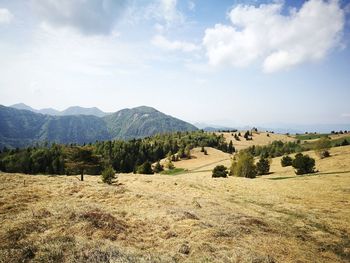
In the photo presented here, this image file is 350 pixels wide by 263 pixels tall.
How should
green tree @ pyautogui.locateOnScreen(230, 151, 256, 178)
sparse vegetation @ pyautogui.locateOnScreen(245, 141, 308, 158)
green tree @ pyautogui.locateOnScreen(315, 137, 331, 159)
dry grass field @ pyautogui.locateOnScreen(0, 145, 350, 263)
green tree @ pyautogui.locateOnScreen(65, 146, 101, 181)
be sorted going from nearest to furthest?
dry grass field @ pyautogui.locateOnScreen(0, 145, 350, 263), green tree @ pyautogui.locateOnScreen(65, 146, 101, 181), green tree @ pyautogui.locateOnScreen(230, 151, 256, 178), green tree @ pyautogui.locateOnScreen(315, 137, 331, 159), sparse vegetation @ pyautogui.locateOnScreen(245, 141, 308, 158)

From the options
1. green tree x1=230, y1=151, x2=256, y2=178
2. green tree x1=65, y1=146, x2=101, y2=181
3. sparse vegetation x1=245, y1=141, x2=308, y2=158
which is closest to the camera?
green tree x1=65, y1=146, x2=101, y2=181

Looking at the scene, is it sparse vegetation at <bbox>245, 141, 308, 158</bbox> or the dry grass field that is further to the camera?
sparse vegetation at <bbox>245, 141, 308, 158</bbox>

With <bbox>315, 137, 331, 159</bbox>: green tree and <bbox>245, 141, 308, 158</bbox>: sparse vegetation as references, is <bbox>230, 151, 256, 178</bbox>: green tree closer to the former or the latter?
<bbox>315, 137, 331, 159</bbox>: green tree

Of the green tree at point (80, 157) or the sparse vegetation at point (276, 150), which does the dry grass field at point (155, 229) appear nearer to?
the green tree at point (80, 157)

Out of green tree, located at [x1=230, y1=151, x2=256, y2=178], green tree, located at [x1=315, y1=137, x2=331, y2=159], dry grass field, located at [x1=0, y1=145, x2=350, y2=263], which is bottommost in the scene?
green tree, located at [x1=230, y1=151, x2=256, y2=178]

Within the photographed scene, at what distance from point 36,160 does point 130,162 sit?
48.3 metres

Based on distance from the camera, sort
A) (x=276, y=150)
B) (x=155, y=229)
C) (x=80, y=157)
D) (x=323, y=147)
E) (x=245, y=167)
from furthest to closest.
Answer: (x=276, y=150)
(x=323, y=147)
(x=245, y=167)
(x=80, y=157)
(x=155, y=229)

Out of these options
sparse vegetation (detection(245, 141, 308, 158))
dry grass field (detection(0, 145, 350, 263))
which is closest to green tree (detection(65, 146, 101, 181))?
dry grass field (detection(0, 145, 350, 263))

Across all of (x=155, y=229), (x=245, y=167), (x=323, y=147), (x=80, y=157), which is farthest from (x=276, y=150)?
(x=155, y=229)

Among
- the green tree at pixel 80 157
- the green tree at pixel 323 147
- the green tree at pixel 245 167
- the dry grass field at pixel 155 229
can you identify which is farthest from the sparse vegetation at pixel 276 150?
the dry grass field at pixel 155 229

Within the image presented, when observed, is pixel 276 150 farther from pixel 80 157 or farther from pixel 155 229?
pixel 155 229

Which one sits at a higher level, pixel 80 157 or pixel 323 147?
pixel 323 147

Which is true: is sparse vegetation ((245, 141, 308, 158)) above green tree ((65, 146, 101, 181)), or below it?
below

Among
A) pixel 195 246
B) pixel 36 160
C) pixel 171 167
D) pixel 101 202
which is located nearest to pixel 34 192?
pixel 101 202
